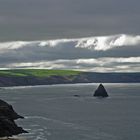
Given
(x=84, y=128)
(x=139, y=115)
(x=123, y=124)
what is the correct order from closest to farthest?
1. (x=84, y=128)
2. (x=123, y=124)
3. (x=139, y=115)

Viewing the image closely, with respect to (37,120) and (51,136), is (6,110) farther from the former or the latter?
(51,136)

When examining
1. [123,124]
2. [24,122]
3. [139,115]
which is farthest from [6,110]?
[139,115]

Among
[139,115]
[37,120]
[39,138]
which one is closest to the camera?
[39,138]

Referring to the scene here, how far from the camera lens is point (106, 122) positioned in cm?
16425

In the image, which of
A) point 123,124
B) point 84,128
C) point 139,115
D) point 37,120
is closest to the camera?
point 84,128

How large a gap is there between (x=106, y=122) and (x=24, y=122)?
103 feet

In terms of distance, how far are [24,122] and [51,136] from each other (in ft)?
110

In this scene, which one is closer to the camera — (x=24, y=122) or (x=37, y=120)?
(x=24, y=122)

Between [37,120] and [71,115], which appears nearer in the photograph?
[37,120]

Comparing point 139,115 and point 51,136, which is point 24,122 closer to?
point 51,136

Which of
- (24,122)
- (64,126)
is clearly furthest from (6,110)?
(64,126)

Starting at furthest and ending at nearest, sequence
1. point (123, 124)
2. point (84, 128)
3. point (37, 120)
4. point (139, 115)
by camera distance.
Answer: point (139, 115) → point (37, 120) → point (123, 124) → point (84, 128)

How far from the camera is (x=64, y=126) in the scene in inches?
6009

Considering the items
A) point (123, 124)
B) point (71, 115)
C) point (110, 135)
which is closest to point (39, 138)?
point (110, 135)
